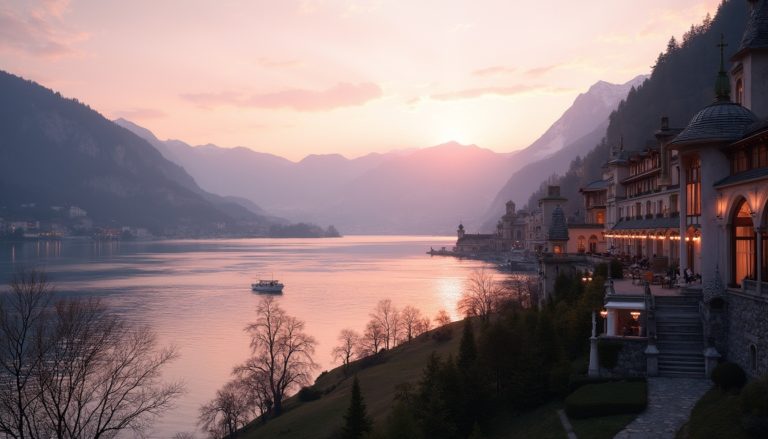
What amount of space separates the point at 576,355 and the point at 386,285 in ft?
324

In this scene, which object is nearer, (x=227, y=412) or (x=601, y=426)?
(x=601, y=426)

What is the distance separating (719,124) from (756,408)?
13.3m

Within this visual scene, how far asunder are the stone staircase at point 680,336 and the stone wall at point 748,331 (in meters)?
1.32

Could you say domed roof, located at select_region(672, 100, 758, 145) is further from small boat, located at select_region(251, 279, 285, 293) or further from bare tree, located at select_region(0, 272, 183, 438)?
small boat, located at select_region(251, 279, 285, 293)

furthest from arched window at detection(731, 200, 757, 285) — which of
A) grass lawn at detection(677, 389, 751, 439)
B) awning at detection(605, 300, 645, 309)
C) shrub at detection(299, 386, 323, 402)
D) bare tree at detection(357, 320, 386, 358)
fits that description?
bare tree at detection(357, 320, 386, 358)

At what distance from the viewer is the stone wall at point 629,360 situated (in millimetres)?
→ 23672

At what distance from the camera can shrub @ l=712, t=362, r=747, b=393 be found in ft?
66.7

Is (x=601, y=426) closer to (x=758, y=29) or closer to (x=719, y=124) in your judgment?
(x=719, y=124)

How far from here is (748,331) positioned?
A: 21.2 metres

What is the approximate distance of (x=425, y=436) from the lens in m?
23.0

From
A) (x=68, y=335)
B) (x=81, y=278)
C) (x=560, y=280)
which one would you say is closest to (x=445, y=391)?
(x=68, y=335)

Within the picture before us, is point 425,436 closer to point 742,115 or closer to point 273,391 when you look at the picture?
point 742,115

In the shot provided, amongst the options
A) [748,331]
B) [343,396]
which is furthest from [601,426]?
[343,396]

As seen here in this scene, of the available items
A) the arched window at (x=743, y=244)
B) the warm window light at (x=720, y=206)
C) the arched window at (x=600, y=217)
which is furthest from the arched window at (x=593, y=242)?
the arched window at (x=743, y=244)
